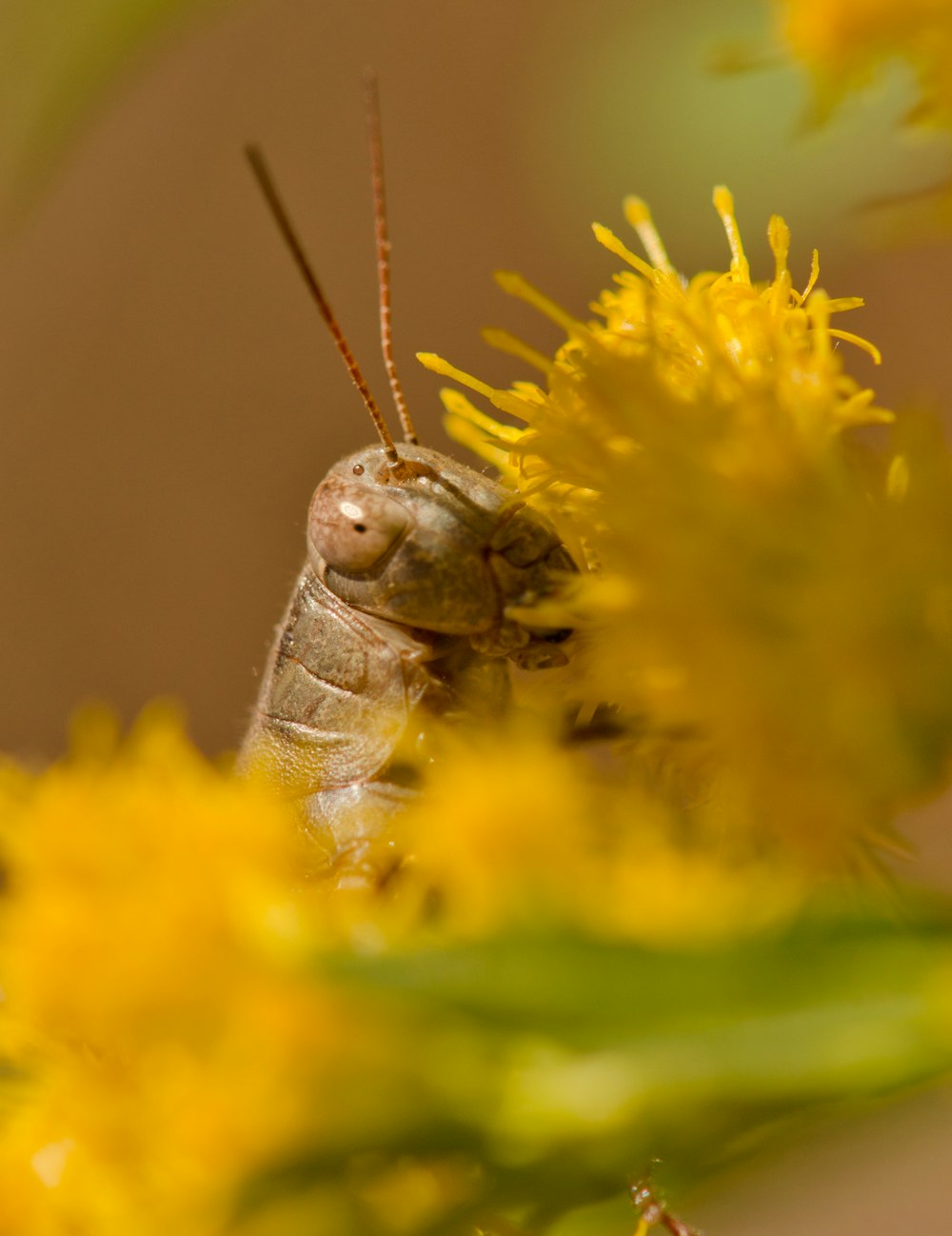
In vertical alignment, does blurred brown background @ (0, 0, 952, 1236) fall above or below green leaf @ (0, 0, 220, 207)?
above

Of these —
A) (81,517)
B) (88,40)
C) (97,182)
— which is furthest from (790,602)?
(97,182)

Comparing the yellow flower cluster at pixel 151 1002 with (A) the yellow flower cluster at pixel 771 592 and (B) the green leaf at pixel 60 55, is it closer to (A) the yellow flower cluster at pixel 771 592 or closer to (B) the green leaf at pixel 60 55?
(A) the yellow flower cluster at pixel 771 592

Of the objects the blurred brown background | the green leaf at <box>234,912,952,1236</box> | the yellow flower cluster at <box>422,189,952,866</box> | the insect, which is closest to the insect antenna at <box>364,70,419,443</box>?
the insect

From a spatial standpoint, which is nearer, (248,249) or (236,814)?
(236,814)

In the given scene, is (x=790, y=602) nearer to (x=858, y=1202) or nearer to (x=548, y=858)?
(x=548, y=858)

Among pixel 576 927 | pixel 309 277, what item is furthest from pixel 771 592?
pixel 309 277

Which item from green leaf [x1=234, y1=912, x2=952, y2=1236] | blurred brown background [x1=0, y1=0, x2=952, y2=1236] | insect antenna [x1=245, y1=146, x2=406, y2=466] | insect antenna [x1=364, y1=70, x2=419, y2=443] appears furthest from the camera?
blurred brown background [x1=0, y1=0, x2=952, y2=1236]

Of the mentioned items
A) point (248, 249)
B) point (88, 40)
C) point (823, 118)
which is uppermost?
point (248, 249)

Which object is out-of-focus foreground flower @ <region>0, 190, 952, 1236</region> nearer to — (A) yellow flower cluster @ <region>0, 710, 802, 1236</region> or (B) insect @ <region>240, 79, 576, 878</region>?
(A) yellow flower cluster @ <region>0, 710, 802, 1236</region>
